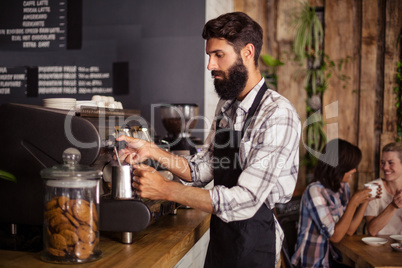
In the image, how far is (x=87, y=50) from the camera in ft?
11.1

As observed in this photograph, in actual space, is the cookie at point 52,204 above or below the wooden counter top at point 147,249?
above

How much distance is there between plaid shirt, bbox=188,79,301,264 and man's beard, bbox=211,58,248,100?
60mm

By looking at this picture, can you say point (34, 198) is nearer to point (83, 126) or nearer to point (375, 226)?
point (83, 126)

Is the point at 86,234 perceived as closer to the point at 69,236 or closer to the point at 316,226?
the point at 69,236

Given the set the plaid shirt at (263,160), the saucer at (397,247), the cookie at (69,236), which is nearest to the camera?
the cookie at (69,236)

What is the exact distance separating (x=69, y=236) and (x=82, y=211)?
0.28ft

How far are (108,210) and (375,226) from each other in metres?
2.00

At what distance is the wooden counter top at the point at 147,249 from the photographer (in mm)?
1389

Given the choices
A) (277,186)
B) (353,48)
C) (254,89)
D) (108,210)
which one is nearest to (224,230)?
(277,186)

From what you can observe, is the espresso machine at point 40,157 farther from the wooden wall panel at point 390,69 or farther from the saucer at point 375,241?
the wooden wall panel at point 390,69

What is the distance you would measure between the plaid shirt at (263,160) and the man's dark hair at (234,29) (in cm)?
20

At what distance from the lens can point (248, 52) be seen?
1725 millimetres

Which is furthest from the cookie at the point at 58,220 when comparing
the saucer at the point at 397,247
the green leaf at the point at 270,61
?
the green leaf at the point at 270,61

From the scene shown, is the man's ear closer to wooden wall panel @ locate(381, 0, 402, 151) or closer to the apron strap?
the apron strap
